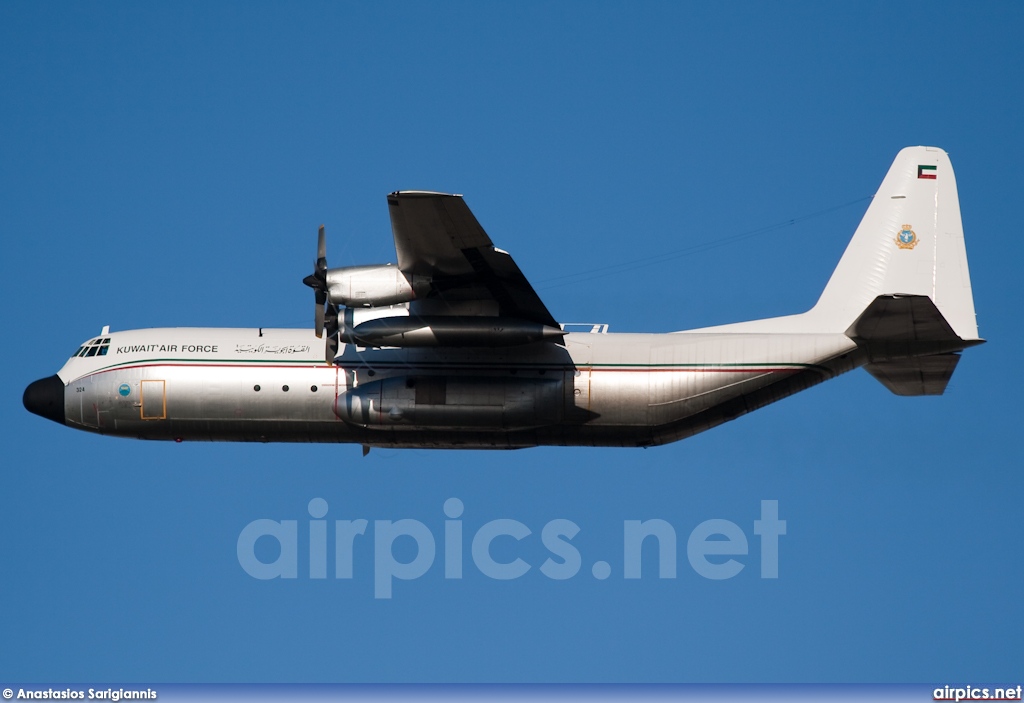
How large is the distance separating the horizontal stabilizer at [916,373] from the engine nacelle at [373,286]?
848cm

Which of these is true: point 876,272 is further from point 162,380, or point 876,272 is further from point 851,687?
point 162,380

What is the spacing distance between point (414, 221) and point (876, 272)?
9.16m

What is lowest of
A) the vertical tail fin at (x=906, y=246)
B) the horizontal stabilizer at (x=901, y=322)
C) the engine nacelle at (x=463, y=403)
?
the engine nacelle at (x=463, y=403)

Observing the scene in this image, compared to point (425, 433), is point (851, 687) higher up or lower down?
lower down

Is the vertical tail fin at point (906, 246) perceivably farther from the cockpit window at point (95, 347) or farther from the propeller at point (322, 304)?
the cockpit window at point (95, 347)

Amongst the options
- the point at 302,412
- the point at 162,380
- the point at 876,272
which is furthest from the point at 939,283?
the point at 162,380

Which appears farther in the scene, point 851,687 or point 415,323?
point 415,323

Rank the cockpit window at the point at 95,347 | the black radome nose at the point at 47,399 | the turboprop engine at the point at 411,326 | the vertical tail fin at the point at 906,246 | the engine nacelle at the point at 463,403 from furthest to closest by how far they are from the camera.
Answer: the cockpit window at the point at 95,347 < the black radome nose at the point at 47,399 < the vertical tail fin at the point at 906,246 < the engine nacelle at the point at 463,403 < the turboprop engine at the point at 411,326

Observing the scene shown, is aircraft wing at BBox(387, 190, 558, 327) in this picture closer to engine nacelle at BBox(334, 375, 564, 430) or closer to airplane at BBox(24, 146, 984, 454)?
airplane at BBox(24, 146, 984, 454)

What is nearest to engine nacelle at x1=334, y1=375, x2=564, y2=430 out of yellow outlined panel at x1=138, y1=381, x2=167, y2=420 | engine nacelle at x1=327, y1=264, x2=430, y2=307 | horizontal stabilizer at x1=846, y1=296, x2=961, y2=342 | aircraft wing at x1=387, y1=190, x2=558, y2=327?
aircraft wing at x1=387, y1=190, x2=558, y2=327

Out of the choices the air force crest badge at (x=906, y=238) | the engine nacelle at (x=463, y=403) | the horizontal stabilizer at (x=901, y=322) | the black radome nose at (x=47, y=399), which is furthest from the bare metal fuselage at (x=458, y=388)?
the air force crest badge at (x=906, y=238)

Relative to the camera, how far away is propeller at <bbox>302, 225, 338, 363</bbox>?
90.1ft

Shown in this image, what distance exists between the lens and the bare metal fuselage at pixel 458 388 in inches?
1109

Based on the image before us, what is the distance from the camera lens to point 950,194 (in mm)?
29156
